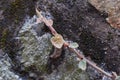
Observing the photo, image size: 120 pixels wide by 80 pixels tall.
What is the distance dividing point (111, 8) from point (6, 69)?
1.64ft

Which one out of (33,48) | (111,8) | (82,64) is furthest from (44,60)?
(111,8)

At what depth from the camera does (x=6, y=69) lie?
1.25m

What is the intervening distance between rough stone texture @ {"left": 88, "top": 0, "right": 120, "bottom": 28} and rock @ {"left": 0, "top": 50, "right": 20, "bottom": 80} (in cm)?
43

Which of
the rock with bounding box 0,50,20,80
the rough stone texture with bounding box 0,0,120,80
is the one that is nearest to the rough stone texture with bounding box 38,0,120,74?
the rough stone texture with bounding box 0,0,120,80

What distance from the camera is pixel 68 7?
1.30 metres

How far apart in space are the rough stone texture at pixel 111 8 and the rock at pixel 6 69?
1.41 ft

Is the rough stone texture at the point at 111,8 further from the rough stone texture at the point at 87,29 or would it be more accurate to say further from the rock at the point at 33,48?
the rock at the point at 33,48

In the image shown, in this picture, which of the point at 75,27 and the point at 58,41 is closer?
the point at 58,41

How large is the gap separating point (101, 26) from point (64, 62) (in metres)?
0.22

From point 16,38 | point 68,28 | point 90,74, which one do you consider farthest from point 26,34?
point 90,74

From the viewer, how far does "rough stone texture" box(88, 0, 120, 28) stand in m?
1.27

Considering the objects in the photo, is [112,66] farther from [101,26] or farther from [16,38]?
[16,38]

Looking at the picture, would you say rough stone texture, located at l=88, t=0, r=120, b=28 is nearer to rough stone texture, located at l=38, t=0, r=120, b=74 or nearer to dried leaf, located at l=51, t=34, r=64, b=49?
rough stone texture, located at l=38, t=0, r=120, b=74

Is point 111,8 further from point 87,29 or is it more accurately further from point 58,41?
point 58,41
